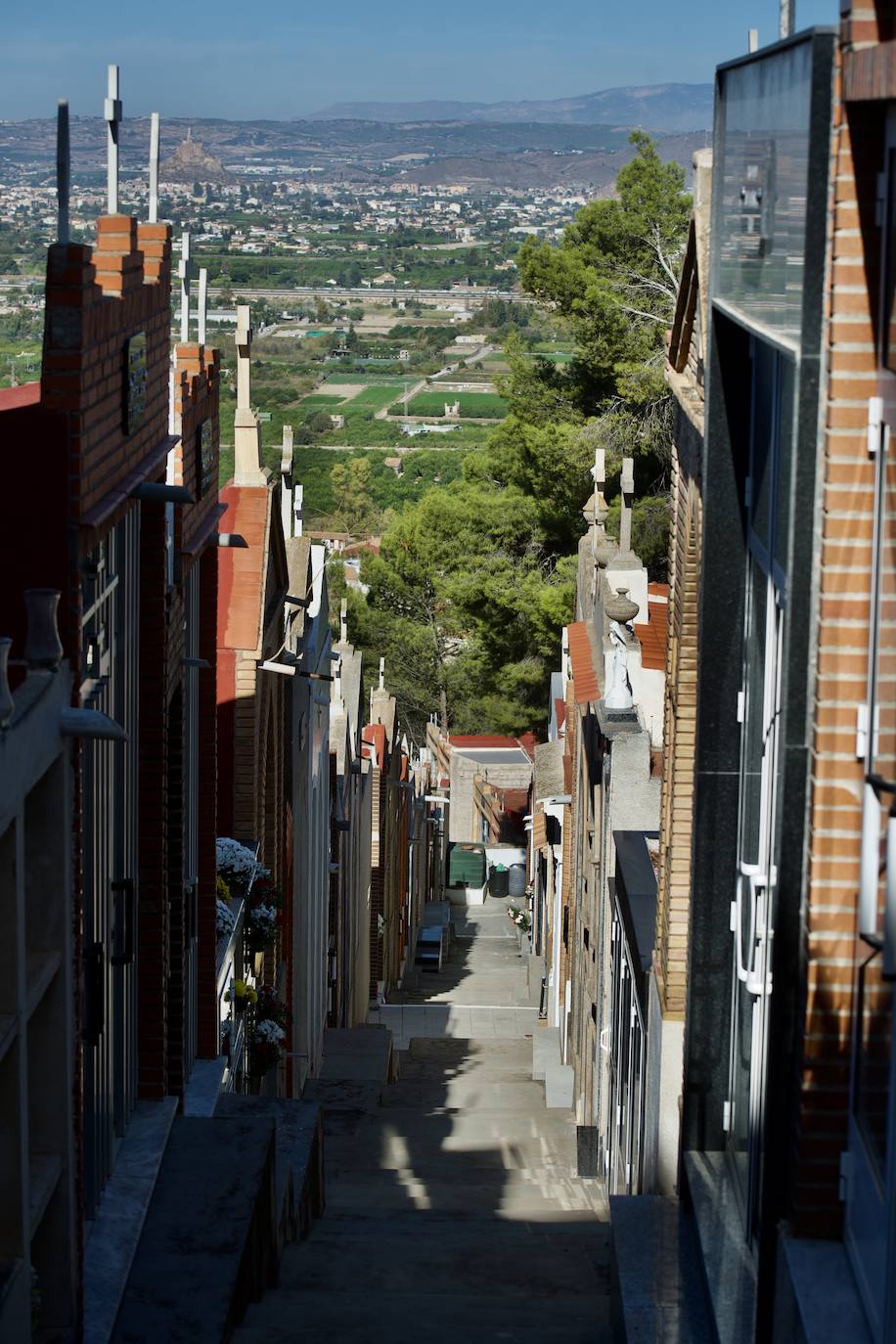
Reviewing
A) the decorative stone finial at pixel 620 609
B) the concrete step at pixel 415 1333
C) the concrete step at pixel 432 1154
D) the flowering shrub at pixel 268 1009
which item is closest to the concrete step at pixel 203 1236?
the concrete step at pixel 415 1333

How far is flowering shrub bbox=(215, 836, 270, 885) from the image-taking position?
1299 cm

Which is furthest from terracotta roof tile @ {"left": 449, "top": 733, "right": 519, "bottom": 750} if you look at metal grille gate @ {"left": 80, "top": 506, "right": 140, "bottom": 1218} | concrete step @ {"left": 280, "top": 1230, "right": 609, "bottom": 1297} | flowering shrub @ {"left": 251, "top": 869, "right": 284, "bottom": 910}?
metal grille gate @ {"left": 80, "top": 506, "right": 140, "bottom": 1218}

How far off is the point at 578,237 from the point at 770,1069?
89.9 ft

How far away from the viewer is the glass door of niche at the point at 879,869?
4.29 metres

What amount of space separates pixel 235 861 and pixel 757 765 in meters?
7.26

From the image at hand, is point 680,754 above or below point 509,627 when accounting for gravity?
above

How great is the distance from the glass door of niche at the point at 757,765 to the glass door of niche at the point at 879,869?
1.09 m

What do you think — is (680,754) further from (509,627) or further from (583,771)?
(509,627)

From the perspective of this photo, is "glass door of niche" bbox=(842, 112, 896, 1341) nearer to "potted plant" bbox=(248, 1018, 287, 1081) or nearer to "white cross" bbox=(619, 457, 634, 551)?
"potted plant" bbox=(248, 1018, 287, 1081)

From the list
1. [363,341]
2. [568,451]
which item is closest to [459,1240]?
[568,451]

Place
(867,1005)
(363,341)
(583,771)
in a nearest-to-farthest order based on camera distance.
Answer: (867,1005) → (583,771) → (363,341)

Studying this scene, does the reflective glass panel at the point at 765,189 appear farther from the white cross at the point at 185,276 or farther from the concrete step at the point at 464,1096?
the concrete step at the point at 464,1096

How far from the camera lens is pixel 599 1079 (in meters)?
14.8

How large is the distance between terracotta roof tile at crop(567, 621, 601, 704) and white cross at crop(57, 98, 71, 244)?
9550mm
